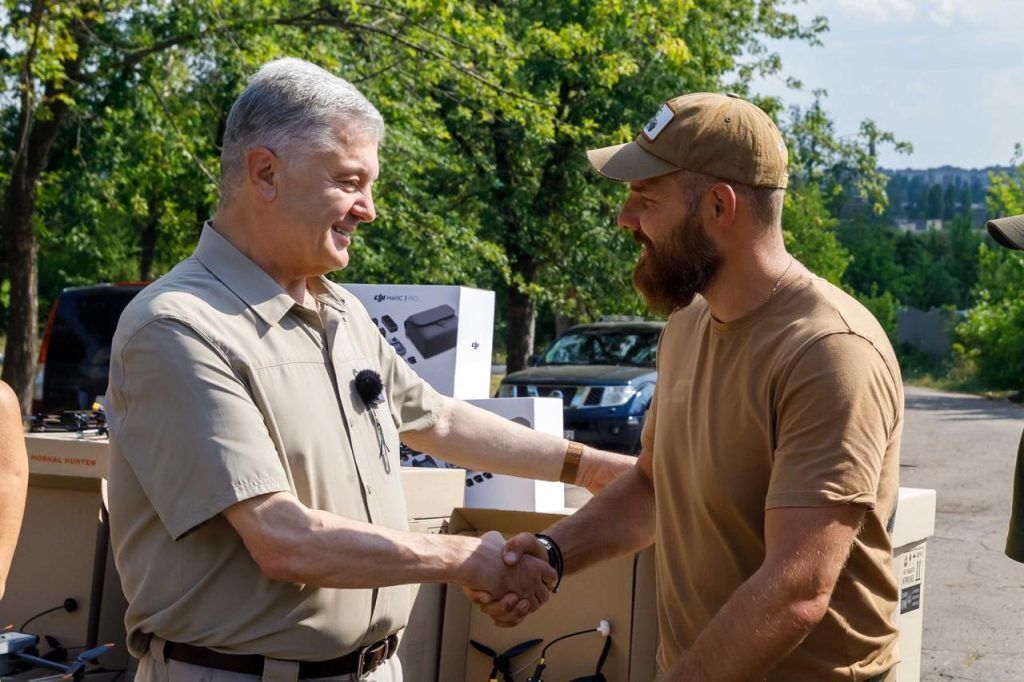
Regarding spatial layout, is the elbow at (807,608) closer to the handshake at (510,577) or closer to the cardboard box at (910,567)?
the handshake at (510,577)

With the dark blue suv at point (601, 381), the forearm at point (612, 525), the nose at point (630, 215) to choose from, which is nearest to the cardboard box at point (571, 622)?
the forearm at point (612, 525)

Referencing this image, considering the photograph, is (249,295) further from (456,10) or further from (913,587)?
(456,10)

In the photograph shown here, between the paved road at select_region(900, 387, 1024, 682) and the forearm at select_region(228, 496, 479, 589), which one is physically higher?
the forearm at select_region(228, 496, 479, 589)

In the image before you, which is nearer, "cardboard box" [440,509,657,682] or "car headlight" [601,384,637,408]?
"cardboard box" [440,509,657,682]

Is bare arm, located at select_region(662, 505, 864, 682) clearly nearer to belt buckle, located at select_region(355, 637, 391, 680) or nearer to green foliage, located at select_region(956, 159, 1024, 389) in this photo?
belt buckle, located at select_region(355, 637, 391, 680)

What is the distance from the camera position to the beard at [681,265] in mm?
2598

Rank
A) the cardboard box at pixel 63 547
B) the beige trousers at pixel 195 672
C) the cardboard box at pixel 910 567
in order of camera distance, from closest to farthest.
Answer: the beige trousers at pixel 195 672, the cardboard box at pixel 910 567, the cardboard box at pixel 63 547

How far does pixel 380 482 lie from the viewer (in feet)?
9.41

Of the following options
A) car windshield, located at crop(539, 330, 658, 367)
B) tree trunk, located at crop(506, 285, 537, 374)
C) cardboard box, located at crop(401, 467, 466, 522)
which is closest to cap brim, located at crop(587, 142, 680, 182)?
cardboard box, located at crop(401, 467, 466, 522)

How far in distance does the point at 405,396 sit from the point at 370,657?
0.78 meters

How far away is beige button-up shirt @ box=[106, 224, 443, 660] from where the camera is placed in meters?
2.48

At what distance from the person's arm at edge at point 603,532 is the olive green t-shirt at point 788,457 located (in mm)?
471

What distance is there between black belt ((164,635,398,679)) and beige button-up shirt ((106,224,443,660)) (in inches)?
1.1

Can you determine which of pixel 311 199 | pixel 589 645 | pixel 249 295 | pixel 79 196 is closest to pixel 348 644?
pixel 249 295
